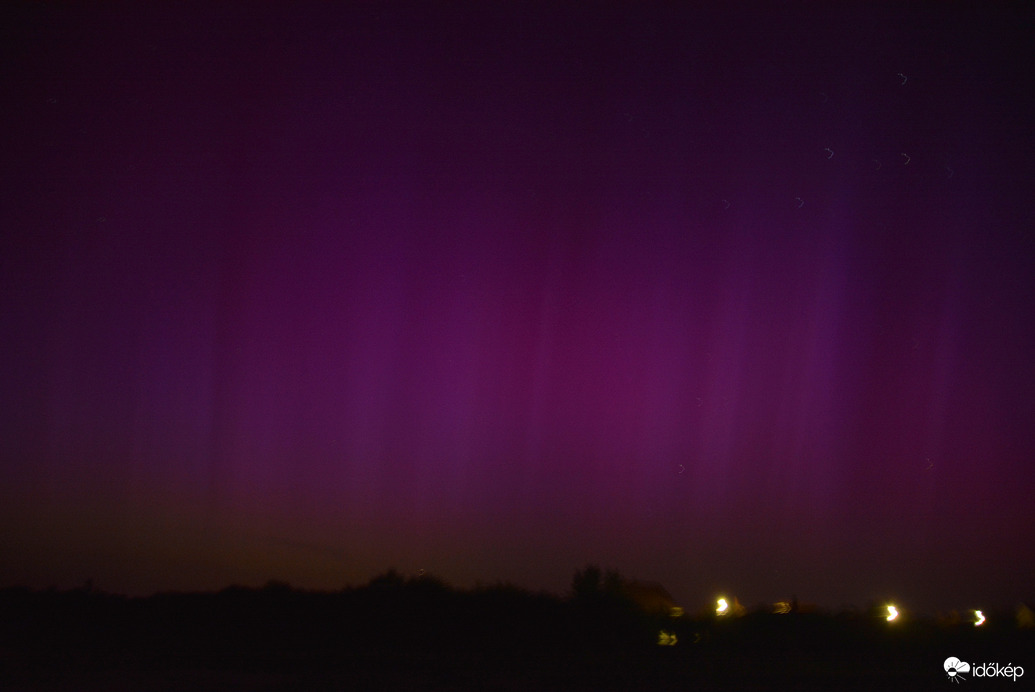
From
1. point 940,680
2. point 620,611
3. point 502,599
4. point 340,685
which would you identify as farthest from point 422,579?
point 940,680

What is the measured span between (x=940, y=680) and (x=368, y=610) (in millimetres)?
12663

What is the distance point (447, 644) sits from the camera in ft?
60.8

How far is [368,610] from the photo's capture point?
21.8m

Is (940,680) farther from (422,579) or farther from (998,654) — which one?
(422,579)

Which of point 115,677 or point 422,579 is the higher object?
point 422,579

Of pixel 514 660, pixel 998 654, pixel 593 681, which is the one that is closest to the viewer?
pixel 593 681

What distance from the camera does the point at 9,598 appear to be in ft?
75.9

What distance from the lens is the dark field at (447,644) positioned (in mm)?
13797

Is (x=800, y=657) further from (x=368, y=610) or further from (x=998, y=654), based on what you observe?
(x=368, y=610)

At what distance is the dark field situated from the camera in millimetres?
13797

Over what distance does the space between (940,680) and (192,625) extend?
576 inches

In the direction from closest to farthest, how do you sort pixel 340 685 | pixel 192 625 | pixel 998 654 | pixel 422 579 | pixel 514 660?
pixel 340 685, pixel 514 660, pixel 998 654, pixel 192 625, pixel 422 579

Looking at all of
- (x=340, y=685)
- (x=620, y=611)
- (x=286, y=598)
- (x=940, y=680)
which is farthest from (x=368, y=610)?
(x=940, y=680)

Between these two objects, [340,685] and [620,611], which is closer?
[340,685]
